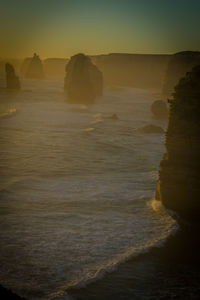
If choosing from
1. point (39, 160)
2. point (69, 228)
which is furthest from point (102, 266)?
point (39, 160)

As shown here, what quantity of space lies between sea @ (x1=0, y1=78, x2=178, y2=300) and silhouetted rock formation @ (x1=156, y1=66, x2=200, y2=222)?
108cm

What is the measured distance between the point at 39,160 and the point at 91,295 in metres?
15.1

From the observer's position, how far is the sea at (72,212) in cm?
908

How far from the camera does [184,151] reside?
13086mm

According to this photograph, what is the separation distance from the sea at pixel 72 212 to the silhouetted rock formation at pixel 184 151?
1.08 meters

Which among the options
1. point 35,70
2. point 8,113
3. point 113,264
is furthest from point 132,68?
point 113,264

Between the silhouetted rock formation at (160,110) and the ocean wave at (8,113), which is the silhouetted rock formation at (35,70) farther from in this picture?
the silhouetted rock formation at (160,110)

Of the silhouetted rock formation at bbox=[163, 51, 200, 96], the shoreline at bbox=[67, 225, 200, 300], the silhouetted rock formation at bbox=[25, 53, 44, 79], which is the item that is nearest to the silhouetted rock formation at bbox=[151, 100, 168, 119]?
the silhouetted rock formation at bbox=[163, 51, 200, 96]

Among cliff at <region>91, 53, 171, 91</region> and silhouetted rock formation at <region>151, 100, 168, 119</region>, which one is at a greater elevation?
cliff at <region>91, 53, 171, 91</region>

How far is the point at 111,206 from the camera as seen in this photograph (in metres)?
14.3

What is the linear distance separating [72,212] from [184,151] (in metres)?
6.23

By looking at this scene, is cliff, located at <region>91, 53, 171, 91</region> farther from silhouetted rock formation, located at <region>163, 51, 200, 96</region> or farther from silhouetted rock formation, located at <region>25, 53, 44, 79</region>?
silhouetted rock formation, located at <region>163, 51, 200, 96</region>

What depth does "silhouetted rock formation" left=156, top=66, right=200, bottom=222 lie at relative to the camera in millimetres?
12705

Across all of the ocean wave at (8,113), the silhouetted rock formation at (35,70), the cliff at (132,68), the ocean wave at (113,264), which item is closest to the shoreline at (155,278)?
the ocean wave at (113,264)
